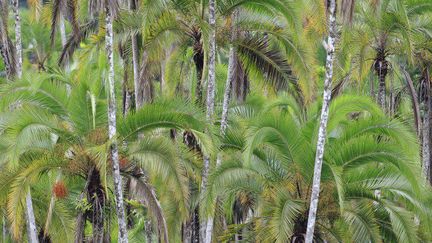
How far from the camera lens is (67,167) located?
2053 centimetres

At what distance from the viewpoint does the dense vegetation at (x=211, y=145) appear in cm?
2033

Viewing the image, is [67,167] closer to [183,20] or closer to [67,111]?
[67,111]

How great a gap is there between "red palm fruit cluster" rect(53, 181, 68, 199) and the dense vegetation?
4 cm

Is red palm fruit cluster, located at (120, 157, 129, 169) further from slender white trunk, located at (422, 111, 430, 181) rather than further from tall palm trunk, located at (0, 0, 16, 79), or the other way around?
slender white trunk, located at (422, 111, 430, 181)

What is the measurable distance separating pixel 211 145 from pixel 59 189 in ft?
11.7

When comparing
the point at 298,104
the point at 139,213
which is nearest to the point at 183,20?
the point at 298,104

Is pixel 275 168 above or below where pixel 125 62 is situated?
below

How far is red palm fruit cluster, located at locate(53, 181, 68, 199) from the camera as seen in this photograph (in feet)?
68.2

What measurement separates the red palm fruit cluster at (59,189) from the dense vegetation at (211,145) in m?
0.04

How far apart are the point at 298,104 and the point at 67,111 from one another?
6406 millimetres

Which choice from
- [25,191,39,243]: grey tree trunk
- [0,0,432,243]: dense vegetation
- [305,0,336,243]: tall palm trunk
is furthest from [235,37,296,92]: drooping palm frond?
[25,191,39,243]: grey tree trunk

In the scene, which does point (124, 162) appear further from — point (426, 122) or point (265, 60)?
point (426, 122)

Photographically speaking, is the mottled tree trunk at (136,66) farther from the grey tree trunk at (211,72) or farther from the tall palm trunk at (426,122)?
the tall palm trunk at (426,122)

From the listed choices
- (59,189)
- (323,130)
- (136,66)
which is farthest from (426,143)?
(59,189)
